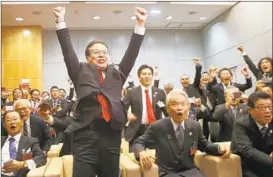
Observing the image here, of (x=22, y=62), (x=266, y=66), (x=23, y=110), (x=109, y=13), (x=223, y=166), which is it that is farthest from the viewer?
(x=22, y=62)

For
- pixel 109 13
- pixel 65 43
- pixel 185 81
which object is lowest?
pixel 185 81

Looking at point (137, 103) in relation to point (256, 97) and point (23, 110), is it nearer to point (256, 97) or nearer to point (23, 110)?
point (23, 110)

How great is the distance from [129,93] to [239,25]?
2.78 ft

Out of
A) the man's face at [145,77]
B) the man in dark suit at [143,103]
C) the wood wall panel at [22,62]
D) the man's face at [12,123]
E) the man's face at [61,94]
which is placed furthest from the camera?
the man's face at [145,77]

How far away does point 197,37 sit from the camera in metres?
2.09

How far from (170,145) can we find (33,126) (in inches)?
37.1

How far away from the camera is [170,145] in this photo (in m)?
1.41

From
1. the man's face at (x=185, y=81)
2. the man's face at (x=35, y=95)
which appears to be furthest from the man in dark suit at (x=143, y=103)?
the man's face at (x=35, y=95)

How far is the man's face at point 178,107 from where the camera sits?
4.57 ft

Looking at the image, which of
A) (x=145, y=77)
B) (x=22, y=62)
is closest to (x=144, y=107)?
(x=145, y=77)

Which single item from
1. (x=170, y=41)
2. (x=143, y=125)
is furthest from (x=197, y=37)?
(x=143, y=125)

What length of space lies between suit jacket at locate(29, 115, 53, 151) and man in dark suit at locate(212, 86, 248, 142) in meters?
1.16

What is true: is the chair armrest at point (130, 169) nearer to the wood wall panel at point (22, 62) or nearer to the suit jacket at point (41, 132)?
the suit jacket at point (41, 132)

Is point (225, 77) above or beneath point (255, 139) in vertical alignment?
above
